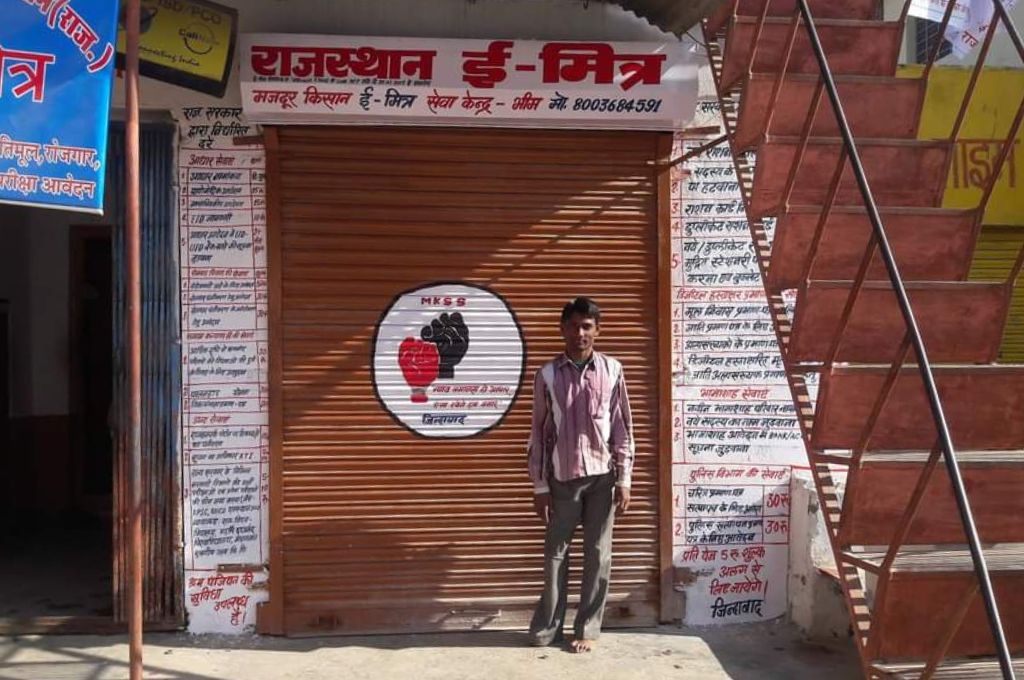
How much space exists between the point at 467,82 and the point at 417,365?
165 centimetres

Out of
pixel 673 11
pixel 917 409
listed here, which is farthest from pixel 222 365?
pixel 917 409

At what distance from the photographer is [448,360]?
536 cm

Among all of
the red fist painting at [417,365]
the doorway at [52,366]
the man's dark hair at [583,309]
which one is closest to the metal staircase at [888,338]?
the man's dark hair at [583,309]

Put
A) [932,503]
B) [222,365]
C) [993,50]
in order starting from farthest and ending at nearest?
1. [993,50]
2. [222,365]
3. [932,503]

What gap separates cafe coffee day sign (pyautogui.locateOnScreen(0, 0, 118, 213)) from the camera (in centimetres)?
350

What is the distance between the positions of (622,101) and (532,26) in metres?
0.74

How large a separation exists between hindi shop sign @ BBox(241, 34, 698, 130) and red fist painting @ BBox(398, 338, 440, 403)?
1.29 metres

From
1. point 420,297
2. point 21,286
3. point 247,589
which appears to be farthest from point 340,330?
point 21,286

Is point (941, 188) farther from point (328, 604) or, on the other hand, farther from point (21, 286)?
point (21, 286)

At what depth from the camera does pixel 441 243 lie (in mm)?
5344

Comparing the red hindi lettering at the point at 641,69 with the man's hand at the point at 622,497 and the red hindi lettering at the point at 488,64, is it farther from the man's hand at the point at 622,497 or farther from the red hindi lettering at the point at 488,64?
the man's hand at the point at 622,497

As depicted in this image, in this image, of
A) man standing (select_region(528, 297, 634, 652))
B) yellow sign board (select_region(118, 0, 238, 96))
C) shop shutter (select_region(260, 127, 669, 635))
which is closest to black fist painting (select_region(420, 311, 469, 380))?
shop shutter (select_region(260, 127, 669, 635))

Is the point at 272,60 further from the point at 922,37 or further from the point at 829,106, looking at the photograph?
the point at 922,37

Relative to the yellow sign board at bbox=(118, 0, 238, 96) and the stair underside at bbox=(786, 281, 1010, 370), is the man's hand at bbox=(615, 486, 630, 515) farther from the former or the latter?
the yellow sign board at bbox=(118, 0, 238, 96)
